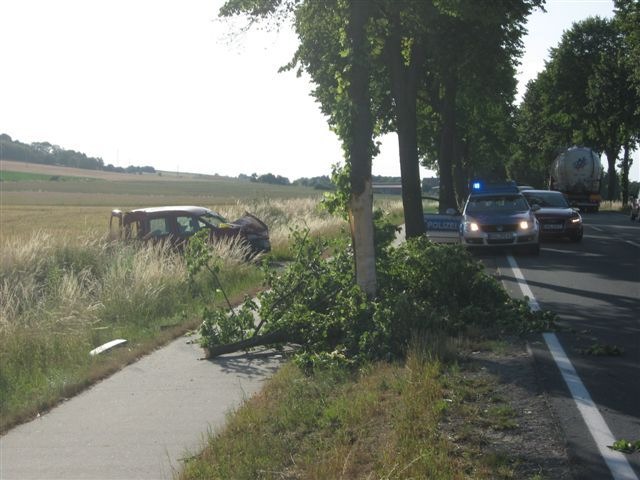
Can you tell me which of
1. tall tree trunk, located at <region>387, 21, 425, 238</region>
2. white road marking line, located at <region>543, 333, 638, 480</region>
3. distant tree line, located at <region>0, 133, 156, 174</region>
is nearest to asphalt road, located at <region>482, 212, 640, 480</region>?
white road marking line, located at <region>543, 333, 638, 480</region>

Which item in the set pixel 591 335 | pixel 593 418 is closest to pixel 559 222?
pixel 591 335

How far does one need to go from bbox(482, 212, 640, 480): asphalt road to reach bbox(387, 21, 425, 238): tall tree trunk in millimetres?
2119

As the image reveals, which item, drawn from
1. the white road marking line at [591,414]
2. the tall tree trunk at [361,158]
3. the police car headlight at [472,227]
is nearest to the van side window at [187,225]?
the police car headlight at [472,227]

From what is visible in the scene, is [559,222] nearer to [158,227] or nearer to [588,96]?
[158,227]

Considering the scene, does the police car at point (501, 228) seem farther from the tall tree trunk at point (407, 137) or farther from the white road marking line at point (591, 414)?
the white road marking line at point (591, 414)

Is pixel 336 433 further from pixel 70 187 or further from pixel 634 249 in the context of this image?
pixel 70 187

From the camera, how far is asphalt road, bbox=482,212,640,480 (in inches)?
259

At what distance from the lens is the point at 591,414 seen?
719cm

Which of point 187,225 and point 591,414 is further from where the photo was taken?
point 187,225

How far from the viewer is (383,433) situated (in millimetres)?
6629

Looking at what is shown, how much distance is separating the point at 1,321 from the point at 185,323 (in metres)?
2.56

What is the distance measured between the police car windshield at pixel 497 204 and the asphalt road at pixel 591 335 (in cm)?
134

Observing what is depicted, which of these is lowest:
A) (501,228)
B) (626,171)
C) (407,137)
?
(501,228)

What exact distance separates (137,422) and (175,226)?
14.7m
